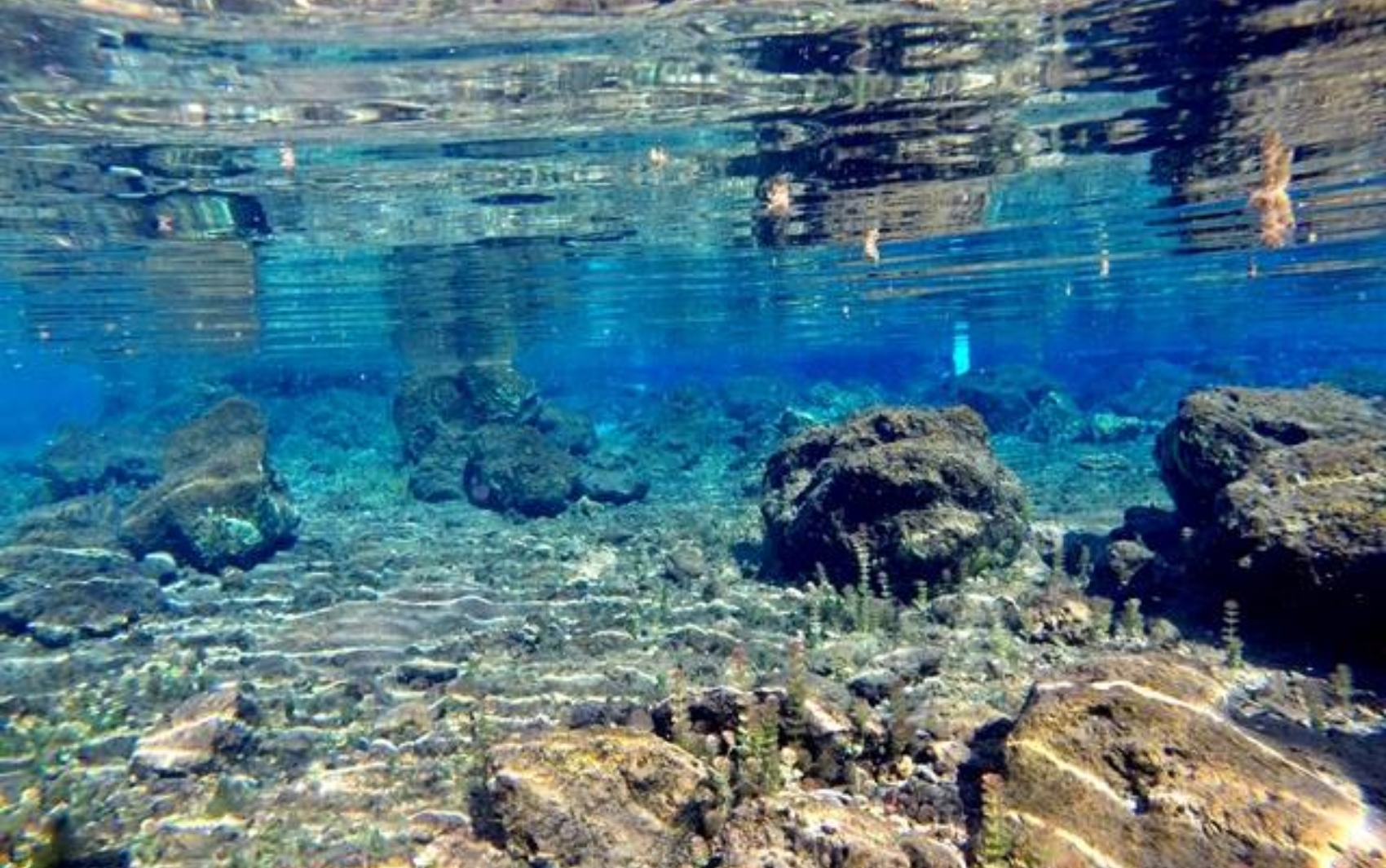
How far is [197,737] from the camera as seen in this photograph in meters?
7.05

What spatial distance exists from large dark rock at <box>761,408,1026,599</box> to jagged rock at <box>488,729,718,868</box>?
5436 mm

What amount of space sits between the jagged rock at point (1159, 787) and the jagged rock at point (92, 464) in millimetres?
25395

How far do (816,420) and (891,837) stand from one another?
20981 mm

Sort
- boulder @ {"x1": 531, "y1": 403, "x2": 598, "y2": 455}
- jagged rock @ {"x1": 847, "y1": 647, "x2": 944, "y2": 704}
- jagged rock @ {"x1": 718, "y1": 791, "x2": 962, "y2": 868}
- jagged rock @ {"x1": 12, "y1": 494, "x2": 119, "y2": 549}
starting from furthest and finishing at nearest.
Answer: boulder @ {"x1": 531, "y1": 403, "x2": 598, "y2": 455} < jagged rock @ {"x1": 12, "y1": 494, "x2": 119, "y2": 549} < jagged rock @ {"x1": 847, "y1": 647, "x2": 944, "y2": 704} < jagged rock @ {"x1": 718, "y1": 791, "x2": 962, "y2": 868}

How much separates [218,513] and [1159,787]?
1438cm

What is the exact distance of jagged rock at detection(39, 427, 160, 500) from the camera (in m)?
22.0

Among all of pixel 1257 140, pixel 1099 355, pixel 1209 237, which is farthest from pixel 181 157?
pixel 1099 355

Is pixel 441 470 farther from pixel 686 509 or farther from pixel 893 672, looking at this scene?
pixel 893 672

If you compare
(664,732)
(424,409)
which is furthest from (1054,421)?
(664,732)

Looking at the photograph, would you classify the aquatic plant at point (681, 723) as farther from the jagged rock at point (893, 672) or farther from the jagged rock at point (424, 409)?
the jagged rock at point (424, 409)

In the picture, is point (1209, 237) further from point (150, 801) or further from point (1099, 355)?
point (1099, 355)

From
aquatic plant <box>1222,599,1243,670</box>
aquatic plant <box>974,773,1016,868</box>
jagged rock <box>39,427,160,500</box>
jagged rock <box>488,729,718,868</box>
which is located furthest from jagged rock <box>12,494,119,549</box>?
aquatic plant <box>1222,599,1243,670</box>

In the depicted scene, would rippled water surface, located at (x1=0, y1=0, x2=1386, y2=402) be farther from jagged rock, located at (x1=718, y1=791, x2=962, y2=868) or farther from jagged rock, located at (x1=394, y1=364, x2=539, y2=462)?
jagged rock, located at (x1=718, y1=791, x2=962, y2=868)

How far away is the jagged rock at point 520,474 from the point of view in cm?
1769
